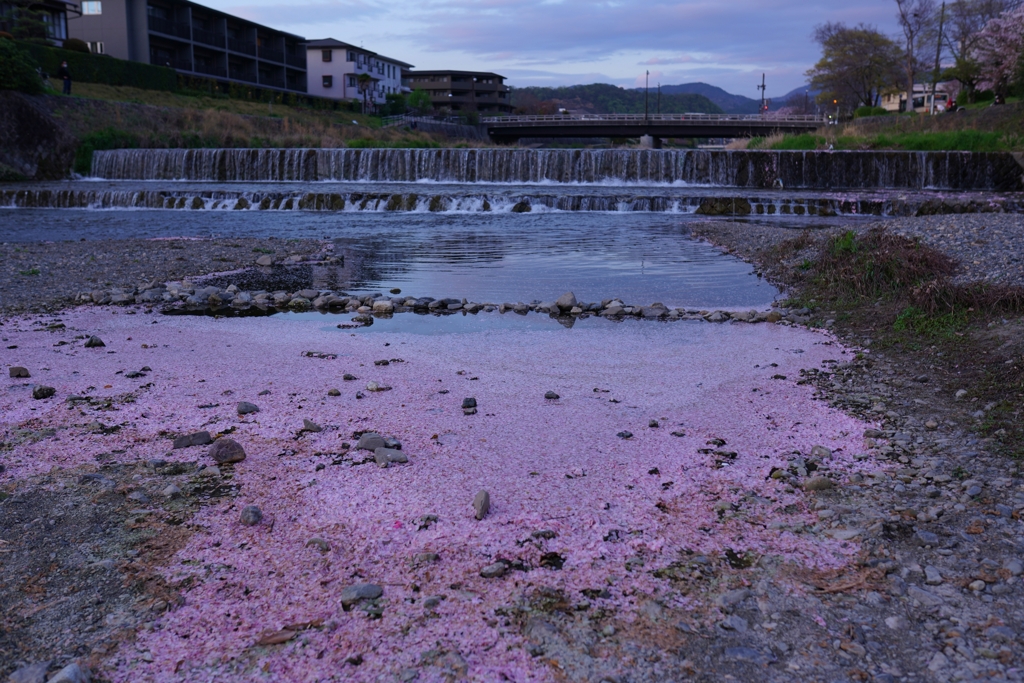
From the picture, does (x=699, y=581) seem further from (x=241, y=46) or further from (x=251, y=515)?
(x=241, y=46)

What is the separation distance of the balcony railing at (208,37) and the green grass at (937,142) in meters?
44.4

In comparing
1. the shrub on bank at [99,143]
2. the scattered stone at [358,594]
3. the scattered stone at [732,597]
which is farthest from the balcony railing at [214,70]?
the scattered stone at [732,597]

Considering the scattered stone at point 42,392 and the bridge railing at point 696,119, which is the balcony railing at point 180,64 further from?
the scattered stone at point 42,392

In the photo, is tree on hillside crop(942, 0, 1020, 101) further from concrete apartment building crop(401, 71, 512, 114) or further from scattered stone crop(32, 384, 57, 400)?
concrete apartment building crop(401, 71, 512, 114)

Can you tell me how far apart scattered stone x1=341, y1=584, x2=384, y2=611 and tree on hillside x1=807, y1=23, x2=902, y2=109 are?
7358 centimetres

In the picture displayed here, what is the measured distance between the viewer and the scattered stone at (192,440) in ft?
13.2

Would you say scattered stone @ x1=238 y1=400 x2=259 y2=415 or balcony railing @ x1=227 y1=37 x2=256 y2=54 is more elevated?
balcony railing @ x1=227 y1=37 x2=256 y2=54

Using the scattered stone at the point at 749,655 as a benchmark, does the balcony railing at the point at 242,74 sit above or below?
above

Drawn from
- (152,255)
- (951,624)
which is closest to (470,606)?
(951,624)

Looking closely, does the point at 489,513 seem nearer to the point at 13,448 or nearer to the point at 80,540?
the point at 80,540

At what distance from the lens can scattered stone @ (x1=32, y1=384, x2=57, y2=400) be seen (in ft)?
15.8

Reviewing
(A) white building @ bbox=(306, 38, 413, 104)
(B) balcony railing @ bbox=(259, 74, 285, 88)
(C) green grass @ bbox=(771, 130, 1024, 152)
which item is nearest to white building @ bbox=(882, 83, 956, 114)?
(C) green grass @ bbox=(771, 130, 1024, 152)

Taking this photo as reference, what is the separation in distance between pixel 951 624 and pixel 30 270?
10826 millimetres

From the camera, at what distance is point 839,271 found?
27.9 ft
